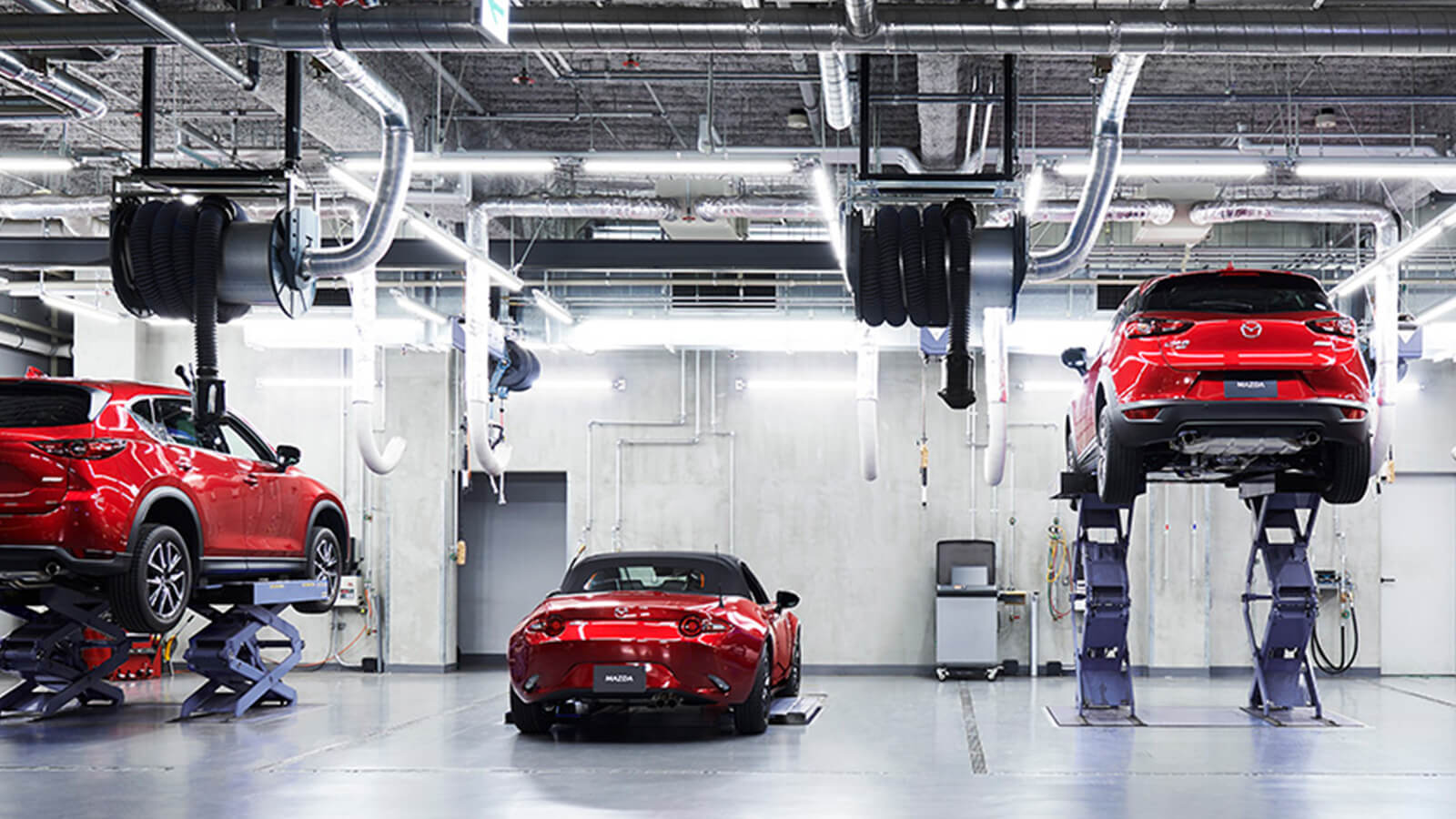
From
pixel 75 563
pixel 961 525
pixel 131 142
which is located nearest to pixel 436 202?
pixel 131 142

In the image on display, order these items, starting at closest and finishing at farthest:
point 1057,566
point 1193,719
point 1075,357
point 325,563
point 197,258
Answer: point 197,258 < point 1075,357 < point 1193,719 < point 325,563 < point 1057,566

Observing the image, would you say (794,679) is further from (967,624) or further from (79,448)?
(79,448)

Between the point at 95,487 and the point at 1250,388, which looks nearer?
the point at 1250,388

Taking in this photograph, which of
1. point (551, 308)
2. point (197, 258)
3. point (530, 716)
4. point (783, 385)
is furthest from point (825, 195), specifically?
point (783, 385)

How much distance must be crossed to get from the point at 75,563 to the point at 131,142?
618 centimetres

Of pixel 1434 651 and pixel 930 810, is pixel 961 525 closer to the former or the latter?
pixel 1434 651

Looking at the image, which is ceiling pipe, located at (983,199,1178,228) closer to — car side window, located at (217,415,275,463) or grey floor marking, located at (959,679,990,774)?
grey floor marking, located at (959,679,990,774)

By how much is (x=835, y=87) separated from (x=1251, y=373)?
297 centimetres

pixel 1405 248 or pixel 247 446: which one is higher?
pixel 1405 248

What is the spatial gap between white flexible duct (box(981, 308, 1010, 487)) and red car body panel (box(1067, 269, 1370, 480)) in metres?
2.55

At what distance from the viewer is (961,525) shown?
53.8 feet

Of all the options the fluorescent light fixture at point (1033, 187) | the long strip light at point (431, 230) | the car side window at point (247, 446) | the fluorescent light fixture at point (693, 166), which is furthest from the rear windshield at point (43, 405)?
the fluorescent light fixture at point (1033, 187)

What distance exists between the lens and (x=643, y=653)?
8.59 m

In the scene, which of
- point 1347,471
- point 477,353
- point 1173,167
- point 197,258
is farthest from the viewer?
point 477,353
